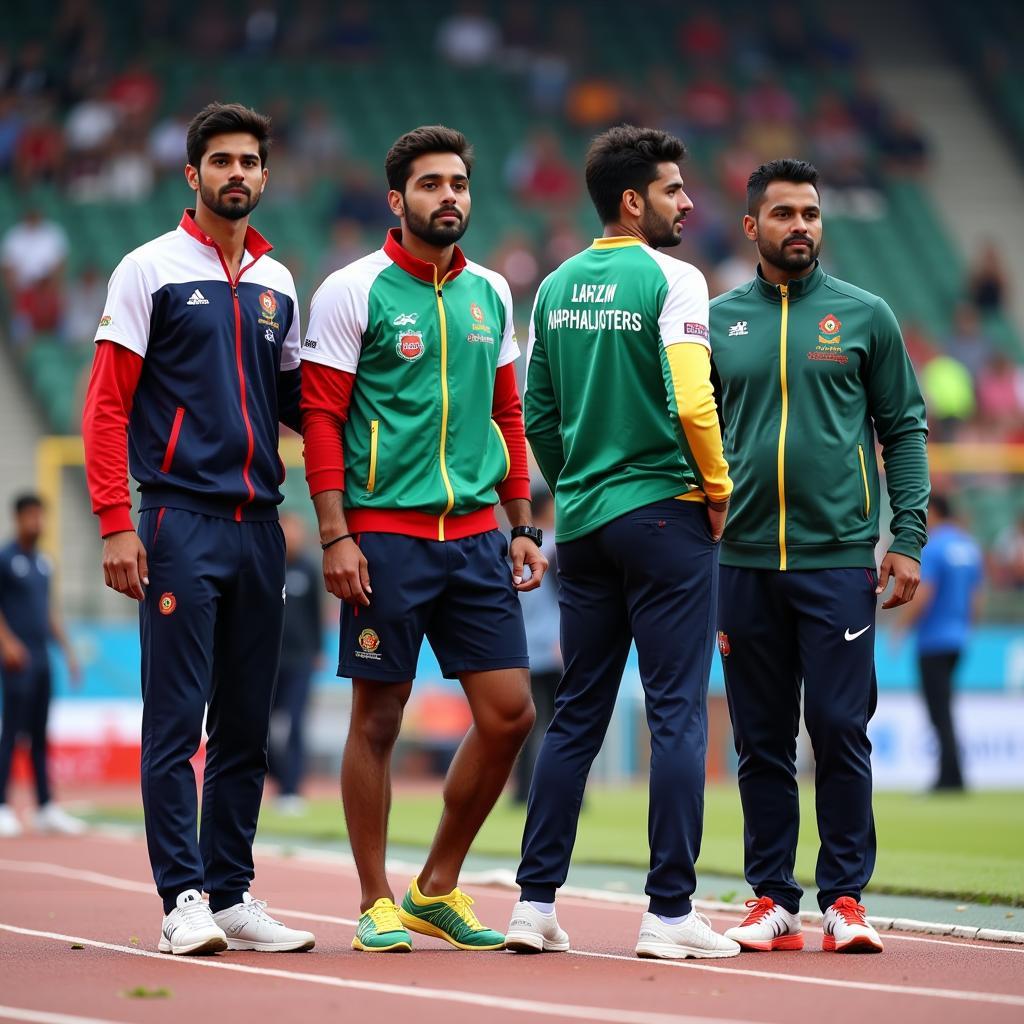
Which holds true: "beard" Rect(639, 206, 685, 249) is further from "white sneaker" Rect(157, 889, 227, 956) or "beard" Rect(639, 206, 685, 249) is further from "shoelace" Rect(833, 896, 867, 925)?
"white sneaker" Rect(157, 889, 227, 956)

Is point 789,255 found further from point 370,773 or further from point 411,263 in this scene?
point 370,773

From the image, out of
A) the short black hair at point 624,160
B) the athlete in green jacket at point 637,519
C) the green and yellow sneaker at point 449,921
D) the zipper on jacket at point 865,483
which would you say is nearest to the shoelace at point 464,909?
the green and yellow sneaker at point 449,921

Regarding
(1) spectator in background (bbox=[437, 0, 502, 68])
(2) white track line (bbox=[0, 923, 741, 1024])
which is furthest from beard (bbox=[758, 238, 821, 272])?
(1) spectator in background (bbox=[437, 0, 502, 68])

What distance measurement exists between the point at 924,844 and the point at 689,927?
5537 mm

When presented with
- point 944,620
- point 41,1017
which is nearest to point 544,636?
point 944,620

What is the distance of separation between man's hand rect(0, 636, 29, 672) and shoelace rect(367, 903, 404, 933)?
7.59 m

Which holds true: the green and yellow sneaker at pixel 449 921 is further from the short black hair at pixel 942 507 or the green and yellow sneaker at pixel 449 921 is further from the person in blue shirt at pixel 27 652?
the short black hair at pixel 942 507

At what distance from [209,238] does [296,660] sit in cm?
914

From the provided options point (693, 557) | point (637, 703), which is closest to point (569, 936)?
point (693, 557)

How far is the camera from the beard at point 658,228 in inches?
265

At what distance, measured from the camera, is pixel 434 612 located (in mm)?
6809

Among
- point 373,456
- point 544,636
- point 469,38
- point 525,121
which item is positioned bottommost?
point 544,636

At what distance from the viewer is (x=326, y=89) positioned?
27.1 metres

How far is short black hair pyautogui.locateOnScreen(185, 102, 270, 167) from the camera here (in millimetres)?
6684
